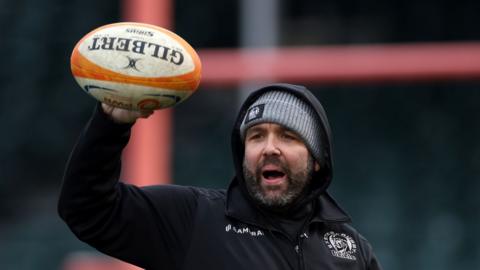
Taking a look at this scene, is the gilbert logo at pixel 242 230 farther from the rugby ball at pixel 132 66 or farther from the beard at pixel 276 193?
the rugby ball at pixel 132 66

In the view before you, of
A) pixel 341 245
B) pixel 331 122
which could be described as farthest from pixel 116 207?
pixel 331 122

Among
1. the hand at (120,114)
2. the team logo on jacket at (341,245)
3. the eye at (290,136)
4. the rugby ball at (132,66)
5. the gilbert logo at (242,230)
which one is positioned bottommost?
the team logo on jacket at (341,245)

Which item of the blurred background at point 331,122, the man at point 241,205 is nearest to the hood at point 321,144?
the man at point 241,205

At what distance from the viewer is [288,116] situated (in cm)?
321

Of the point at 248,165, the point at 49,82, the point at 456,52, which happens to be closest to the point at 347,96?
Result: the point at 456,52

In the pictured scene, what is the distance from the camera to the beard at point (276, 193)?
3.14 m

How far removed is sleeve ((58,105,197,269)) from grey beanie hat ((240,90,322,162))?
0.27 meters

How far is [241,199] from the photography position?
10.4 feet

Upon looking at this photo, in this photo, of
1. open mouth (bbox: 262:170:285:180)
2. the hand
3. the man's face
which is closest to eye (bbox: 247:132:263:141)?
Result: the man's face

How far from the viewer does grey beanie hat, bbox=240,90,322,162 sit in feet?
10.5

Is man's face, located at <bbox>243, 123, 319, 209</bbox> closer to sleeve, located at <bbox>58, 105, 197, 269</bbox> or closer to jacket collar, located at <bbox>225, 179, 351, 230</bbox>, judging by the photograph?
jacket collar, located at <bbox>225, 179, 351, 230</bbox>

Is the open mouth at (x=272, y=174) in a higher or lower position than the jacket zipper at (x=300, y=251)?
higher

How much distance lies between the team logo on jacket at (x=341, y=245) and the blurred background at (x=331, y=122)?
142 inches

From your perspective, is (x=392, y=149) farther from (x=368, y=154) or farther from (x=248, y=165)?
(x=248, y=165)
